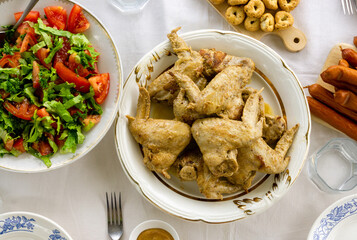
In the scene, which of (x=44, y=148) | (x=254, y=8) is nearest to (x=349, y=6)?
(x=254, y=8)

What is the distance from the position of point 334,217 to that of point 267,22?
1585mm

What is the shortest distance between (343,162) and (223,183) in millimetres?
1111

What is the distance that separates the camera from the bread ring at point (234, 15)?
2672 mm

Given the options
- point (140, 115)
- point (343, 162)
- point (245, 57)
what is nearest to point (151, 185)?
point (140, 115)

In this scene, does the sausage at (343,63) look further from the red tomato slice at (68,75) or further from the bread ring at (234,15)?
the red tomato slice at (68,75)

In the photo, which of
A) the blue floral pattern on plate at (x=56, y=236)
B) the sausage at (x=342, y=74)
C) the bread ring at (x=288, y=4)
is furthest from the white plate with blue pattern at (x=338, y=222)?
the blue floral pattern on plate at (x=56, y=236)

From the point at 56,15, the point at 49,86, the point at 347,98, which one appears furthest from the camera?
the point at 347,98

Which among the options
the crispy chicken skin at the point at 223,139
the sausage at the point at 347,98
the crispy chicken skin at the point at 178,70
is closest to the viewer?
the crispy chicken skin at the point at 223,139

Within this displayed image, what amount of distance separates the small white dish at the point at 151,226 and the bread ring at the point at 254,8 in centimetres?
168

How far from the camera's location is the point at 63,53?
2361mm

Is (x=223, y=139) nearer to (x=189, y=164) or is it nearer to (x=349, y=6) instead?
(x=189, y=164)

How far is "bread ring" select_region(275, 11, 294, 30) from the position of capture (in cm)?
266

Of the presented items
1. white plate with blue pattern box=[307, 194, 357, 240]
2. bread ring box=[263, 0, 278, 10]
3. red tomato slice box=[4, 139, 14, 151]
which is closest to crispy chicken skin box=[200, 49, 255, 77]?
bread ring box=[263, 0, 278, 10]

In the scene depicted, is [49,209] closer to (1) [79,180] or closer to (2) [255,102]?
Result: (1) [79,180]
